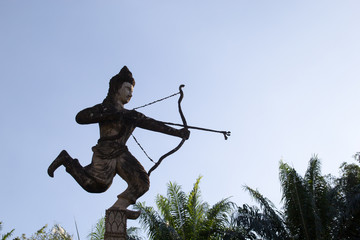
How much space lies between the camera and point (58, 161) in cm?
598

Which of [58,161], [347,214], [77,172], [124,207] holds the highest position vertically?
[347,214]

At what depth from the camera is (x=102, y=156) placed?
20.0 feet

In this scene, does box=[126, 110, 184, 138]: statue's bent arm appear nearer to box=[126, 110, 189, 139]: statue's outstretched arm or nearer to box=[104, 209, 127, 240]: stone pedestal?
box=[126, 110, 189, 139]: statue's outstretched arm

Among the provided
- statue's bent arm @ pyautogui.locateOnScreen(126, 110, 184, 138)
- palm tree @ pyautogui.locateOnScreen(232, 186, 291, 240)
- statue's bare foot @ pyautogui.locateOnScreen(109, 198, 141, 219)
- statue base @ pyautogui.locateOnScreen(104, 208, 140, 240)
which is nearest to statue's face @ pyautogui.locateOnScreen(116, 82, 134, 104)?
statue's bent arm @ pyautogui.locateOnScreen(126, 110, 184, 138)

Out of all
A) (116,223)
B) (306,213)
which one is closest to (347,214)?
(306,213)

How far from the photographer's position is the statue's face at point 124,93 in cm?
670

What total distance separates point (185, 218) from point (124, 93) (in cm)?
869

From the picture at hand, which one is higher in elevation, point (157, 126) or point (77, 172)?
point (157, 126)

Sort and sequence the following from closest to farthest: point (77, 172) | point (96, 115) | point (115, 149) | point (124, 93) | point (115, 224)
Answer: point (115, 224) → point (77, 172) → point (115, 149) → point (96, 115) → point (124, 93)

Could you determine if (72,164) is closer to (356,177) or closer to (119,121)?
(119,121)

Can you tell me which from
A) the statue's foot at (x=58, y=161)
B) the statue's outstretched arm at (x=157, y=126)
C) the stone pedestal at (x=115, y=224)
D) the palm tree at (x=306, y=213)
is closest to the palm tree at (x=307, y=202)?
the palm tree at (x=306, y=213)

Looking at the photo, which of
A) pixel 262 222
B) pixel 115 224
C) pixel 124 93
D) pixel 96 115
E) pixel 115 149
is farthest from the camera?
pixel 262 222

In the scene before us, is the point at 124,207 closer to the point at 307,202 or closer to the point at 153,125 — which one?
the point at 153,125

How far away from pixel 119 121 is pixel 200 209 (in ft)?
28.9
